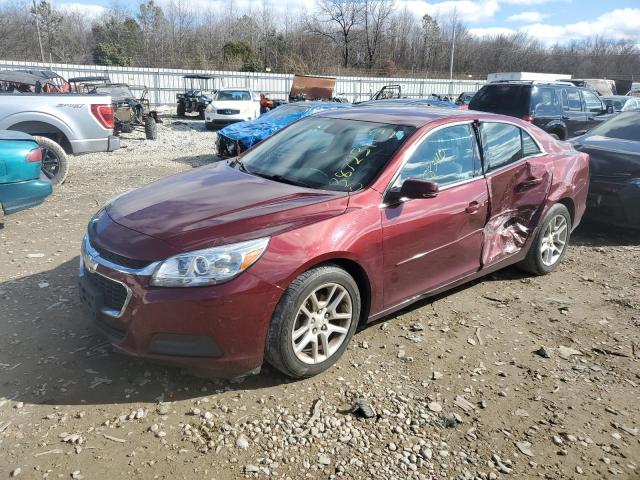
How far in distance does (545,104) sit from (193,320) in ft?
34.8

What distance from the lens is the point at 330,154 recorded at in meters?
3.87

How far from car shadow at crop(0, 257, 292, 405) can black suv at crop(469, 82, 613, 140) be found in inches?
385

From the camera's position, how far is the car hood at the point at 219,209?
293 cm

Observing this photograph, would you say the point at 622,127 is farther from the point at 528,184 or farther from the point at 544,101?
the point at 544,101

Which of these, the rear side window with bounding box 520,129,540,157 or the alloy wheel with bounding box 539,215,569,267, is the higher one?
the rear side window with bounding box 520,129,540,157

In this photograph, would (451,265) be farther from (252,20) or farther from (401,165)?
(252,20)

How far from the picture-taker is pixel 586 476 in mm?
2539

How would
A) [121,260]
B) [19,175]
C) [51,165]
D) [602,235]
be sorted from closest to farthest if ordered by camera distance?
[121,260] → [19,175] → [602,235] → [51,165]

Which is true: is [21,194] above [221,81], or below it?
below

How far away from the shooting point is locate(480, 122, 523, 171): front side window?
4.28 meters

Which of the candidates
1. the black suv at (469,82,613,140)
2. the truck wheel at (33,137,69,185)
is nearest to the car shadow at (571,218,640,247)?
the black suv at (469,82,613,140)

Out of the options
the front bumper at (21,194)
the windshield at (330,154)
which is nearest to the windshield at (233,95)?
the front bumper at (21,194)

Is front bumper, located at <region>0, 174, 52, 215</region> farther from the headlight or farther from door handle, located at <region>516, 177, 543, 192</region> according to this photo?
door handle, located at <region>516, 177, 543, 192</region>

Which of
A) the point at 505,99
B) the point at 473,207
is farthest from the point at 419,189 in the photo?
the point at 505,99
